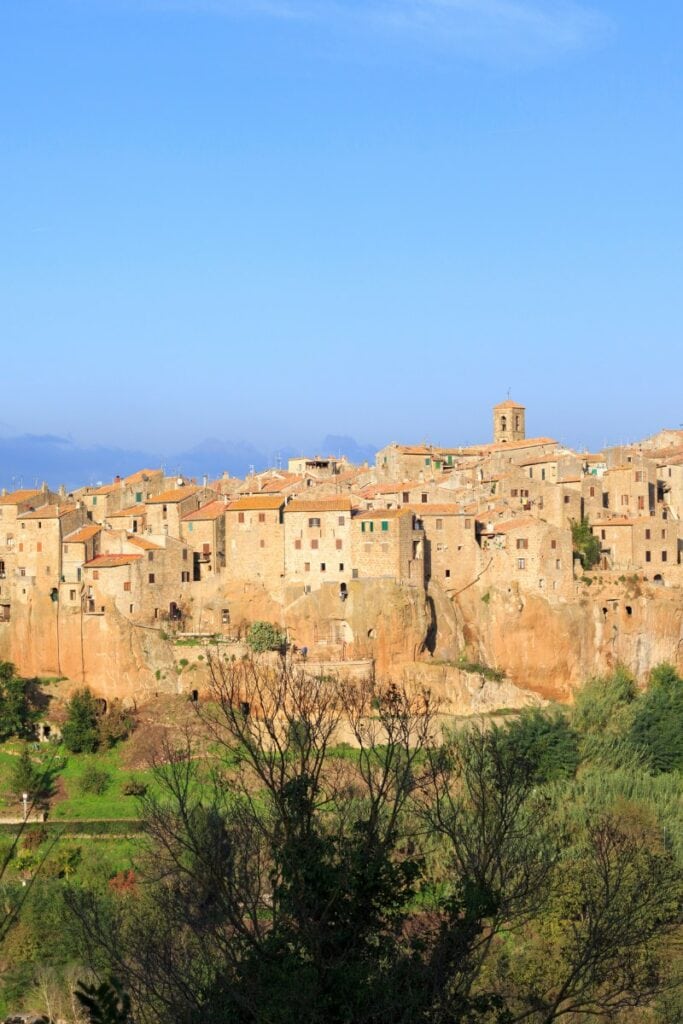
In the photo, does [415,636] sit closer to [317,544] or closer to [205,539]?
[317,544]

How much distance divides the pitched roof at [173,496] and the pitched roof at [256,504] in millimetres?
2448

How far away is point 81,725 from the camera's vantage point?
55.9 metres

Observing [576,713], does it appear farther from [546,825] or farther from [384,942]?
[384,942]

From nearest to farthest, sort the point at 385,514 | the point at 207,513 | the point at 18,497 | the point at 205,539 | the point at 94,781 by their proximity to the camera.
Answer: the point at 94,781 → the point at 385,514 → the point at 205,539 → the point at 207,513 → the point at 18,497

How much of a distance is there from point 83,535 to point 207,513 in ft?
16.2

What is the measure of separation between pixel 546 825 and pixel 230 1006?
22.4 m

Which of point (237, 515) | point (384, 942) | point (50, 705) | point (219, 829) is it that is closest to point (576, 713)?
point (237, 515)

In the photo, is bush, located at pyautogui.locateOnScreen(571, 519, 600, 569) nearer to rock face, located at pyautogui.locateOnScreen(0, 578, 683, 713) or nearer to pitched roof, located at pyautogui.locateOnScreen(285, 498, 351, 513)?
rock face, located at pyautogui.locateOnScreen(0, 578, 683, 713)

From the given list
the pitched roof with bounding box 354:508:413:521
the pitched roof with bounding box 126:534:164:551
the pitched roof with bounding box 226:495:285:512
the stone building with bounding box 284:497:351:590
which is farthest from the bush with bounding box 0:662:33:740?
the pitched roof with bounding box 354:508:413:521

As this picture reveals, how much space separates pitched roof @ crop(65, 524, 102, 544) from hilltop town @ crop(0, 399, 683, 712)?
0.08 metres

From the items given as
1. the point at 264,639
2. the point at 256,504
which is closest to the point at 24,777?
the point at 264,639

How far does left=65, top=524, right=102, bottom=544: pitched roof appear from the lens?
2337 inches

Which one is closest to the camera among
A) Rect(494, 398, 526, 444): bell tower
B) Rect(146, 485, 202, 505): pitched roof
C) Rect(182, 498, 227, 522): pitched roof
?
Rect(182, 498, 227, 522): pitched roof

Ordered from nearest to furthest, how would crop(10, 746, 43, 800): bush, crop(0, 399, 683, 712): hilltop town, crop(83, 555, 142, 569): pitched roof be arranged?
1. crop(10, 746, 43, 800): bush
2. crop(0, 399, 683, 712): hilltop town
3. crop(83, 555, 142, 569): pitched roof
